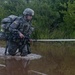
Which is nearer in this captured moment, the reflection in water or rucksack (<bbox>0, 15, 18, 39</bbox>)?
the reflection in water

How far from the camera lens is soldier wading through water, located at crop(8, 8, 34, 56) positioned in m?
10.2

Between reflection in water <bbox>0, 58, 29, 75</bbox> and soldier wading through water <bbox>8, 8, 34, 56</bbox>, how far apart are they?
0.80 metres

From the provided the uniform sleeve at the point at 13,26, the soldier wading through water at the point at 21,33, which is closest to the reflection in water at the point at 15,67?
the soldier wading through water at the point at 21,33

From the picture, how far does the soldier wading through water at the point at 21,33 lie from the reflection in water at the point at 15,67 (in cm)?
80

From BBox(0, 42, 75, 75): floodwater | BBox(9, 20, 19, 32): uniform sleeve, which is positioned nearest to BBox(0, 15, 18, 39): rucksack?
BBox(9, 20, 19, 32): uniform sleeve

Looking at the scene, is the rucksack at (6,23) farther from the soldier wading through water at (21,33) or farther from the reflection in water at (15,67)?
the reflection in water at (15,67)

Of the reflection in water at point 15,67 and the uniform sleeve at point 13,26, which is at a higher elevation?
the uniform sleeve at point 13,26

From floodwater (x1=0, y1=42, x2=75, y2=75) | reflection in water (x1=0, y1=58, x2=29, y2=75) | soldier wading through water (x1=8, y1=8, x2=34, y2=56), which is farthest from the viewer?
soldier wading through water (x1=8, y1=8, x2=34, y2=56)

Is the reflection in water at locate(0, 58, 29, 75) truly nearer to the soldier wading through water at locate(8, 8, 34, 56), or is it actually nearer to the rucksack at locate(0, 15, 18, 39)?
the soldier wading through water at locate(8, 8, 34, 56)

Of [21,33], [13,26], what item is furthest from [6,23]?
[21,33]

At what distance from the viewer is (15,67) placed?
841 cm

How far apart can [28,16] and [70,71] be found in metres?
2.85

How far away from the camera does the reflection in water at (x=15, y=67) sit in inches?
299

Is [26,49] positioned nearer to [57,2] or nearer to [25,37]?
[25,37]
